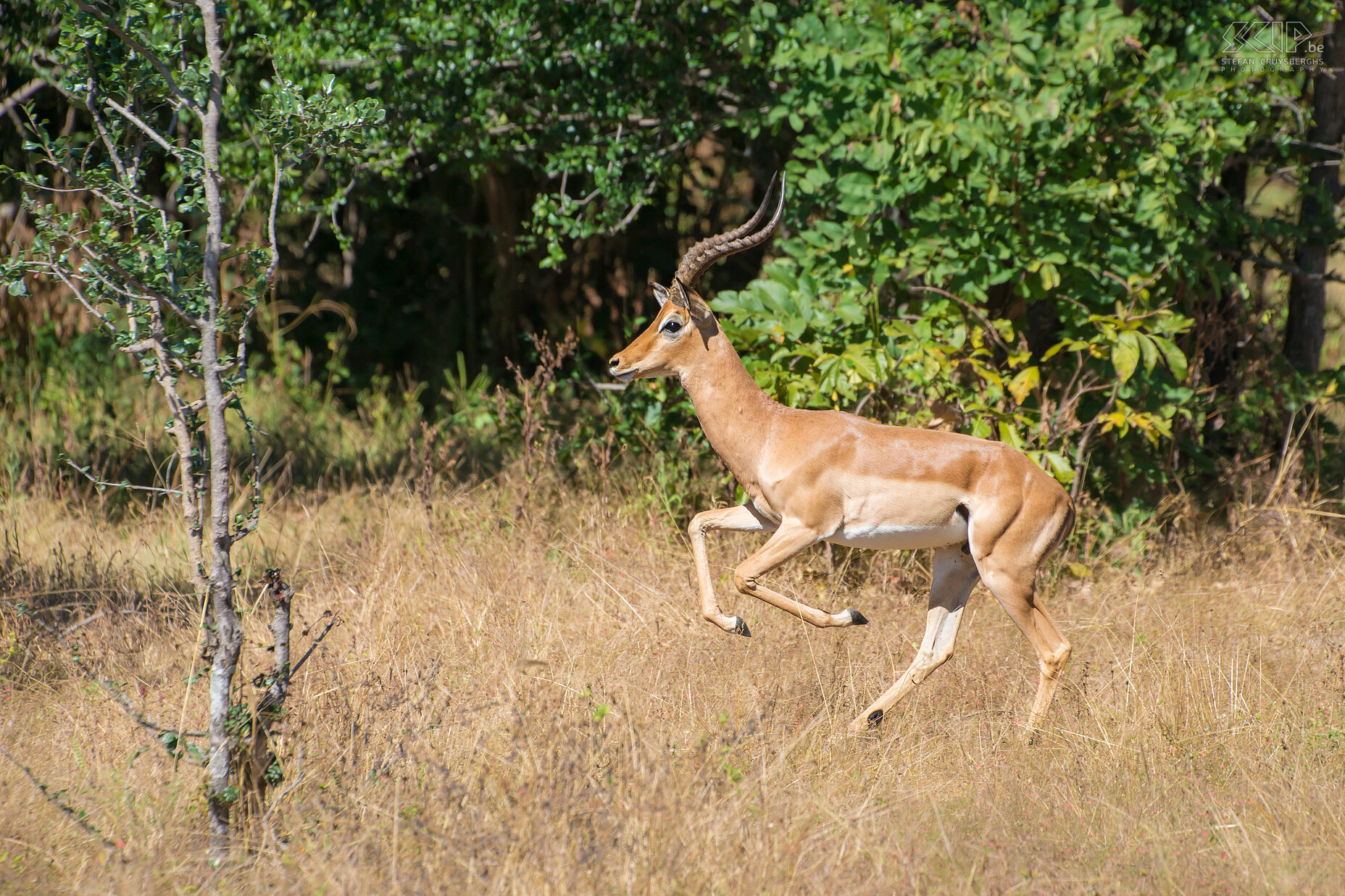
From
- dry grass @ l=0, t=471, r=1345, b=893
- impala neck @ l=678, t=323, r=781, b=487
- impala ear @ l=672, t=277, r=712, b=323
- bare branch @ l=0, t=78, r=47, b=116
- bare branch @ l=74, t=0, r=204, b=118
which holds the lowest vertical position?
dry grass @ l=0, t=471, r=1345, b=893

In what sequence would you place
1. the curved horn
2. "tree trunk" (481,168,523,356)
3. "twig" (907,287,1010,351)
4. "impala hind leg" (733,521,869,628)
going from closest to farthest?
"impala hind leg" (733,521,869,628) < the curved horn < "twig" (907,287,1010,351) < "tree trunk" (481,168,523,356)

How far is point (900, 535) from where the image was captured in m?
4.98

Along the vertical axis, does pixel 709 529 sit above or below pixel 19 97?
below

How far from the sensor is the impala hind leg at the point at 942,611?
16.7ft

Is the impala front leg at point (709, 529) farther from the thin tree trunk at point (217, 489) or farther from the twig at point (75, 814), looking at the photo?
the twig at point (75, 814)

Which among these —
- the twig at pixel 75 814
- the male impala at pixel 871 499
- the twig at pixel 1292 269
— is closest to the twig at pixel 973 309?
the male impala at pixel 871 499

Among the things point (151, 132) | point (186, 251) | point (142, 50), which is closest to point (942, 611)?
point (186, 251)

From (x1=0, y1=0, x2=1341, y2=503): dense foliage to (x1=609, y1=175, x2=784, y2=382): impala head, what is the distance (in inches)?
31.6

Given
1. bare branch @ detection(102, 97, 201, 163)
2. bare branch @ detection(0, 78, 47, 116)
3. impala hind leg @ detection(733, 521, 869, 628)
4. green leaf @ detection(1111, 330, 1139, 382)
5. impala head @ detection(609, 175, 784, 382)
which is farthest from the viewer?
bare branch @ detection(0, 78, 47, 116)

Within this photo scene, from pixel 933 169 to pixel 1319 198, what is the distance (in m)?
3.03

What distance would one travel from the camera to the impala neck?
5.24 metres

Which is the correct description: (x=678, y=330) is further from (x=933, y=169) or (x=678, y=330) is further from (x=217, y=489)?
(x=217, y=489)

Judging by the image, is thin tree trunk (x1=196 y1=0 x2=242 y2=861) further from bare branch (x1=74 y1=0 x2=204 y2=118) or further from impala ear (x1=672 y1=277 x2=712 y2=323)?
impala ear (x1=672 y1=277 x2=712 y2=323)

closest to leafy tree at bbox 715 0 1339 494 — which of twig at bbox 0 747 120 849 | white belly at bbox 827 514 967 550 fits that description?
white belly at bbox 827 514 967 550
